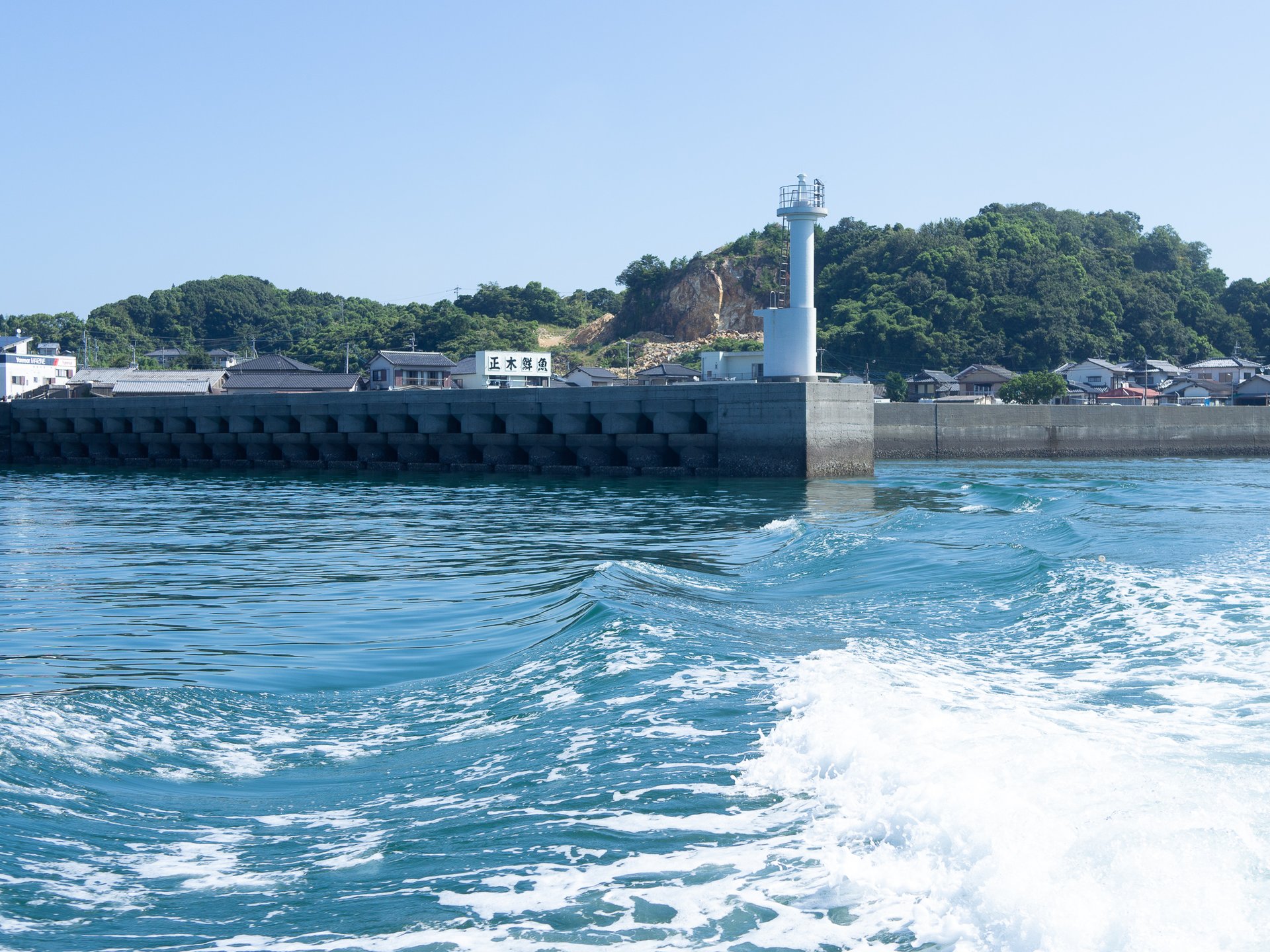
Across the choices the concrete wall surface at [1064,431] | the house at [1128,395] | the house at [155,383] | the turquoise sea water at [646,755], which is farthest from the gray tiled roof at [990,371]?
the turquoise sea water at [646,755]

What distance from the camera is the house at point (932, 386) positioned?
204ft

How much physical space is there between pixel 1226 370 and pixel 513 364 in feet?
146

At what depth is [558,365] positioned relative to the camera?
282 feet

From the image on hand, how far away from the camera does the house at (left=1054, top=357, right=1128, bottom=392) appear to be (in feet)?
217

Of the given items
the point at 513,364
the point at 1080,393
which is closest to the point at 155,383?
the point at 513,364

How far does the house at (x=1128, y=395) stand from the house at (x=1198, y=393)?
0.62 meters

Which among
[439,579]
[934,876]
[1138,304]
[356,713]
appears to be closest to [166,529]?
[439,579]

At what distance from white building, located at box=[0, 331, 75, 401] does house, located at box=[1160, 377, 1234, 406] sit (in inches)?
2514

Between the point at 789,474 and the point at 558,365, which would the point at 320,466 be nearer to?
the point at 789,474

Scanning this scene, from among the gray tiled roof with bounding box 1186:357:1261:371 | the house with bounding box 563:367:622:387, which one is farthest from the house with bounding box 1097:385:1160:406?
the house with bounding box 563:367:622:387

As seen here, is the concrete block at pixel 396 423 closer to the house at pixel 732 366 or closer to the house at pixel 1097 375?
the house at pixel 732 366

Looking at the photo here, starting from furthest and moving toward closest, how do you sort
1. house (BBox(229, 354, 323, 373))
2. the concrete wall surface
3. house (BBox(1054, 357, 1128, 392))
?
1. house (BBox(1054, 357, 1128, 392))
2. house (BBox(229, 354, 323, 373))
3. the concrete wall surface

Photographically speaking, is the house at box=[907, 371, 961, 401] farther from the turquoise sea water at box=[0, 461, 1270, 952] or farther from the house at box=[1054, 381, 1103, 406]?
the turquoise sea water at box=[0, 461, 1270, 952]

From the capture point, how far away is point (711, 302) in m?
95.5
